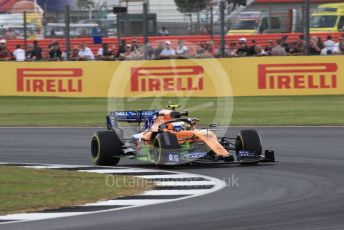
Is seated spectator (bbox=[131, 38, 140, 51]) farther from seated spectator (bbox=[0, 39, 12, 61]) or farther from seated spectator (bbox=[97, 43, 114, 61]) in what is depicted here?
seated spectator (bbox=[0, 39, 12, 61])

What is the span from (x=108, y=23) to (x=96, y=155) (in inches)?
697

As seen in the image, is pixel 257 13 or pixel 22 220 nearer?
pixel 22 220

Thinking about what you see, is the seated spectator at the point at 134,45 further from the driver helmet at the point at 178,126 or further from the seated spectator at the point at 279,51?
the driver helmet at the point at 178,126

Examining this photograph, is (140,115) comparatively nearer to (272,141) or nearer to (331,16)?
(272,141)

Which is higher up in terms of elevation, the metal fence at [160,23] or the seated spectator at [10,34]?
the metal fence at [160,23]

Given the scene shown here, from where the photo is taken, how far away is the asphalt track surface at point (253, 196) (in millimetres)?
9297

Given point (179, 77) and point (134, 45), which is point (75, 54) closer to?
point (134, 45)

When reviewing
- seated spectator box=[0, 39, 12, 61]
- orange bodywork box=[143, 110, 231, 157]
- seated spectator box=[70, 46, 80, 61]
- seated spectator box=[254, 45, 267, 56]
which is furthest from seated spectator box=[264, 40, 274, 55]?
orange bodywork box=[143, 110, 231, 157]

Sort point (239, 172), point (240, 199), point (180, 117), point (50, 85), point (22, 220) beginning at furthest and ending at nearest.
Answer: point (50, 85) < point (180, 117) < point (239, 172) < point (240, 199) < point (22, 220)

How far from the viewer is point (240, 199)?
432 inches

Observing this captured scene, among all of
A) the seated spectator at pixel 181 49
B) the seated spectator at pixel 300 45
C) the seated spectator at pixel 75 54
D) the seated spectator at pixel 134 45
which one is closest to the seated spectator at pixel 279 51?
the seated spectator at pixel 300 45

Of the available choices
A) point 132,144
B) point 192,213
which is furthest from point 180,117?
point 192,213

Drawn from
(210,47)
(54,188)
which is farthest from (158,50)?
(54,188)

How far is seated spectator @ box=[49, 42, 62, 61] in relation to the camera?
1242 inches
